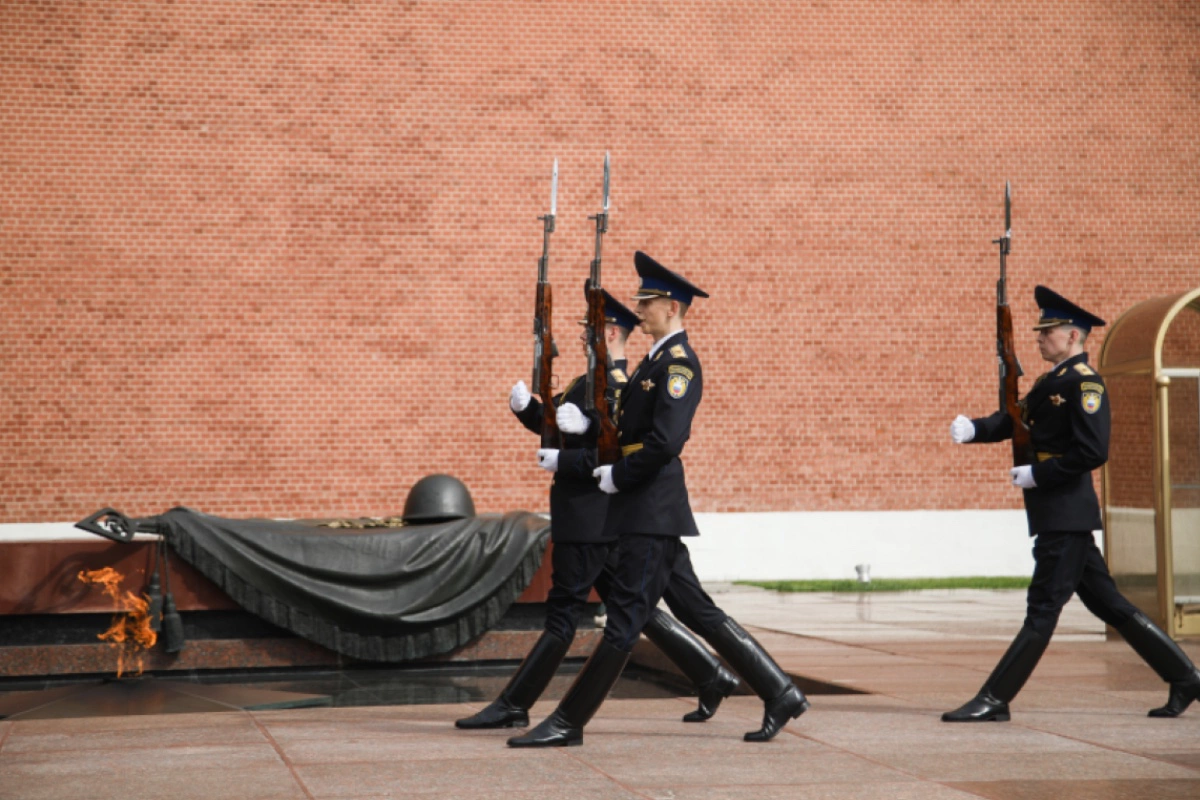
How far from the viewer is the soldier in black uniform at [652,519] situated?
455 cm

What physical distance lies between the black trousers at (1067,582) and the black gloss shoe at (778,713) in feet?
3.30

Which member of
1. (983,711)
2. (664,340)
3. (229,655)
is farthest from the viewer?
(229,655)

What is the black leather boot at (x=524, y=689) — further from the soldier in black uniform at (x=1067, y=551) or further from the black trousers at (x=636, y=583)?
the soldier in black uniform at (x=1067, y=551)

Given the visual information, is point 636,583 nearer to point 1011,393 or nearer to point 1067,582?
point 1067,582

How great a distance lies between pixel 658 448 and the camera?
14.9 feet

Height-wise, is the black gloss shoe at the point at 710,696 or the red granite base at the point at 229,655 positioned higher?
the black gloss shoe at the point at 710,696

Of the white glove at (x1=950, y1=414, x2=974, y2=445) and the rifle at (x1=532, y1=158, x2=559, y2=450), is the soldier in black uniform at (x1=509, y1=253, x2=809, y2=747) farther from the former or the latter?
the white glove at (x1=950, y1=414, x2=974, y2=445)

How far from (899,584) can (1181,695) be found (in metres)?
8.92

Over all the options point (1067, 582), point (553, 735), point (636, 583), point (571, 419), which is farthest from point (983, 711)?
point (571, 419)

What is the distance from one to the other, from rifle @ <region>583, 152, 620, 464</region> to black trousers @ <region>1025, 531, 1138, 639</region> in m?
1.63

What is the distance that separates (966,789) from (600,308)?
2134 millimetres

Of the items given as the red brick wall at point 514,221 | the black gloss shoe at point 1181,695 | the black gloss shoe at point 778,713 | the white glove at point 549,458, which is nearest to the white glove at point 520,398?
the white glove at point 549,458

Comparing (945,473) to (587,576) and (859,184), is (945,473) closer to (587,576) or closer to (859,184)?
(859,184)

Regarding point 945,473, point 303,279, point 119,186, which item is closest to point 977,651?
point 945,473
